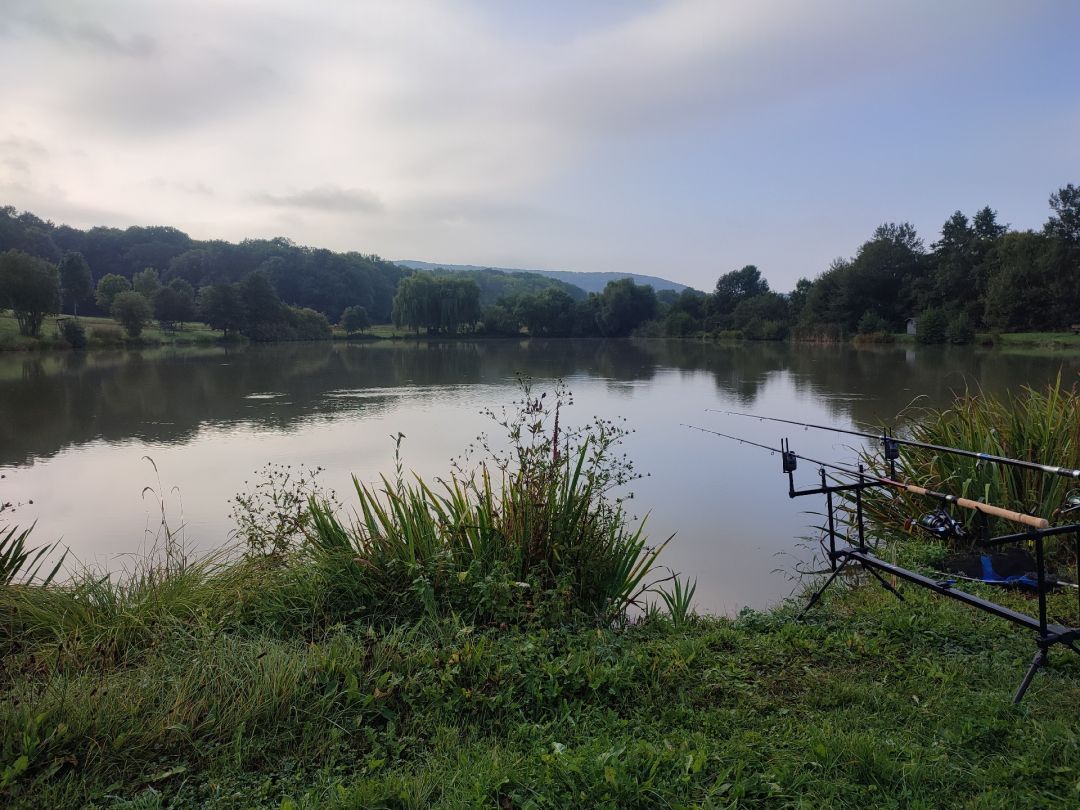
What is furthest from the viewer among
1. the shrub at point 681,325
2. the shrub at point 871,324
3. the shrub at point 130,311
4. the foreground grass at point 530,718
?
the shrub at point 681,325

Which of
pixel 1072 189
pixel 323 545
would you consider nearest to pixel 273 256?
pixel 1072 189

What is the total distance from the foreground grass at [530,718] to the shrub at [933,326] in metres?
52.9

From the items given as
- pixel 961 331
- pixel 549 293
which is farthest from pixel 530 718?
pixel 549 293

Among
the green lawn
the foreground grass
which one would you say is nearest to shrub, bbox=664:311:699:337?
the green lawn

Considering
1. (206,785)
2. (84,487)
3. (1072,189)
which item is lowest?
(84,487)

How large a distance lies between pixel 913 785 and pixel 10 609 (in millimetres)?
4288

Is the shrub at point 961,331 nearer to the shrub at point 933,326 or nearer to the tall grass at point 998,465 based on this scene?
the shrub at point 933,326

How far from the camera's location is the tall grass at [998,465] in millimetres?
5203

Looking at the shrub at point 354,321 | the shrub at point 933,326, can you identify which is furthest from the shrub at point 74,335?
the shrub at point 933,326

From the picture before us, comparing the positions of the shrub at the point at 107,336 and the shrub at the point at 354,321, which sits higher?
the shrub at the point at 354,321

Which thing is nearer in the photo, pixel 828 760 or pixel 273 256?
pixel 828 760

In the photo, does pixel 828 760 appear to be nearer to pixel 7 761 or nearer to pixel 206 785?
pixel 206 785

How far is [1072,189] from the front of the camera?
4531cm

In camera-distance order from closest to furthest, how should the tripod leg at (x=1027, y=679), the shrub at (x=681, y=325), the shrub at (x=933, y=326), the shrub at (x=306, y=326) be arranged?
the tripod leg at (x=1027, y=679) < the shrub at (x=933, y=326) < the shrub at (x=306, y=326) < the shrub at (x=681, y=325)
